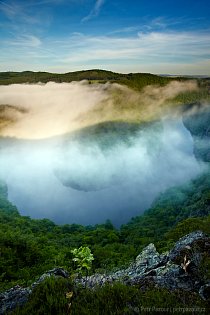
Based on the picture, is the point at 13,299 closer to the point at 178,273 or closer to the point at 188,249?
the point at 178,273

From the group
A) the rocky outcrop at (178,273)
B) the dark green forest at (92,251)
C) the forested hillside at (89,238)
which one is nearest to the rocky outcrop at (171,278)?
the rocky outcrop at (178,273)

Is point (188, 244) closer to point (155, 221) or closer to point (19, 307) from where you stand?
point (19, 307)

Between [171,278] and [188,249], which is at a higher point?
[171,278]

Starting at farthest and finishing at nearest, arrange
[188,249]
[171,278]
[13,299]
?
[188,249] → [171,278] → [13,299]

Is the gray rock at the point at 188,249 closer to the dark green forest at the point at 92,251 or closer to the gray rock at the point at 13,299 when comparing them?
the dark green forest at the point at 92,251

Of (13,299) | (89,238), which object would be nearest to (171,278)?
(13,299)

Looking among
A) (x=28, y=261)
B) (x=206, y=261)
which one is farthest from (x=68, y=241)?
(x=206, y=261)

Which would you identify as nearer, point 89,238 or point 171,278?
point 171,278

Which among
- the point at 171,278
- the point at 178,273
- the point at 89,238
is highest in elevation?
the point at 171,278

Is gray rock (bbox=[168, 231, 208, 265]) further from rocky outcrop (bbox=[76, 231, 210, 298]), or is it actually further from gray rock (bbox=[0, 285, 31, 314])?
gray rock (bbox=[0, 285, 31, 314])

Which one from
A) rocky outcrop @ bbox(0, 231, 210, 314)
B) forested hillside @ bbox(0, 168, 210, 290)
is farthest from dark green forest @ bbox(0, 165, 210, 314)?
rocky outcrop @ bbox(0, 231, 210, 314)

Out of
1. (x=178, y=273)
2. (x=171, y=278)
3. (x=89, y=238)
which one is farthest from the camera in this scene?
(x=89, y=238)
